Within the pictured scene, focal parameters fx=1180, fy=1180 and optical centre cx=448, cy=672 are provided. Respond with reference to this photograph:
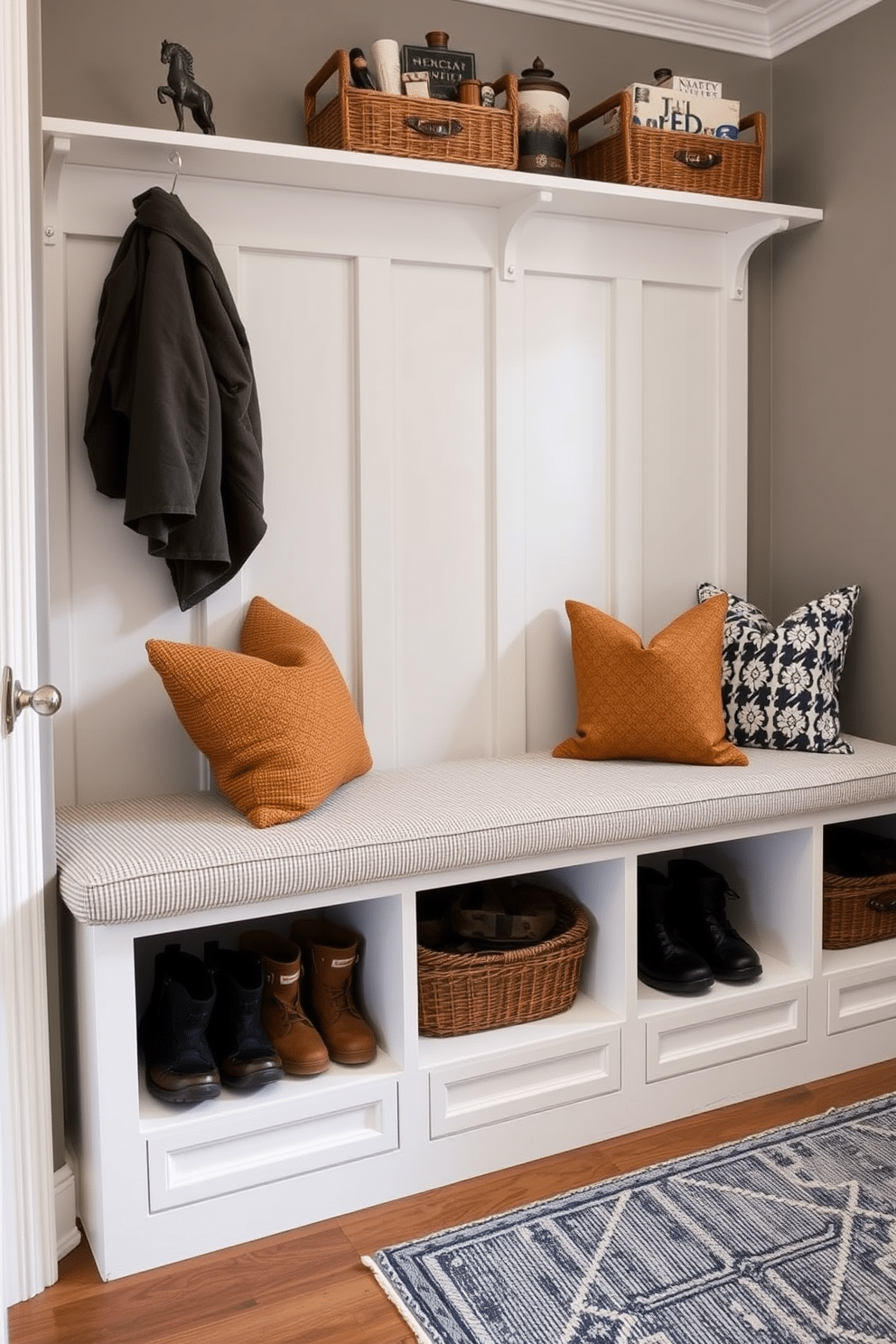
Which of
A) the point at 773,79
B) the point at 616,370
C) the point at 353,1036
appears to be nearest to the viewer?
the point at 353,1036

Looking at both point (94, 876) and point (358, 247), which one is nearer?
point (94, 876)

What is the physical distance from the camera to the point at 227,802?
2232mm

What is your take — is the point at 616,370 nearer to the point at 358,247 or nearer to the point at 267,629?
the point at 358,247

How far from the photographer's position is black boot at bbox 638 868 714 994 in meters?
2.36

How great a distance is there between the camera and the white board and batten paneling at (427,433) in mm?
2316

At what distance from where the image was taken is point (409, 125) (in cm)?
237

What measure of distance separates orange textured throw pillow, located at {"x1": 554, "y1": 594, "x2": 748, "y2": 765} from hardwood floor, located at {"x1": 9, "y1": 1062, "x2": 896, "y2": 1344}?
0.82 m

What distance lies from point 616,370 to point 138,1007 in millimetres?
1783

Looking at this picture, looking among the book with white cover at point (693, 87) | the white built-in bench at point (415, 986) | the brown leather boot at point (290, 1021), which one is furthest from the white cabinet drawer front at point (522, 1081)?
the book with white cover at point (693, 87)

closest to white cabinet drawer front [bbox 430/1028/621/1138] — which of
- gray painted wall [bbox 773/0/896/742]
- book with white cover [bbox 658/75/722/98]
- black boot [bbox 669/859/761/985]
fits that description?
black boot [bbox 669/859/761/985]

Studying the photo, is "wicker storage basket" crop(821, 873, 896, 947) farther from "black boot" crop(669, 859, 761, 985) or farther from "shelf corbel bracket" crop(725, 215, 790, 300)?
"shelf corbel bracket" crop(725, 215, 790, 300)

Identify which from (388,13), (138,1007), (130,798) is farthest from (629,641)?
(388,13)

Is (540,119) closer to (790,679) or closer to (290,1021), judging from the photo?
(790,679)

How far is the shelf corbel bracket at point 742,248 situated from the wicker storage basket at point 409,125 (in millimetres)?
698
